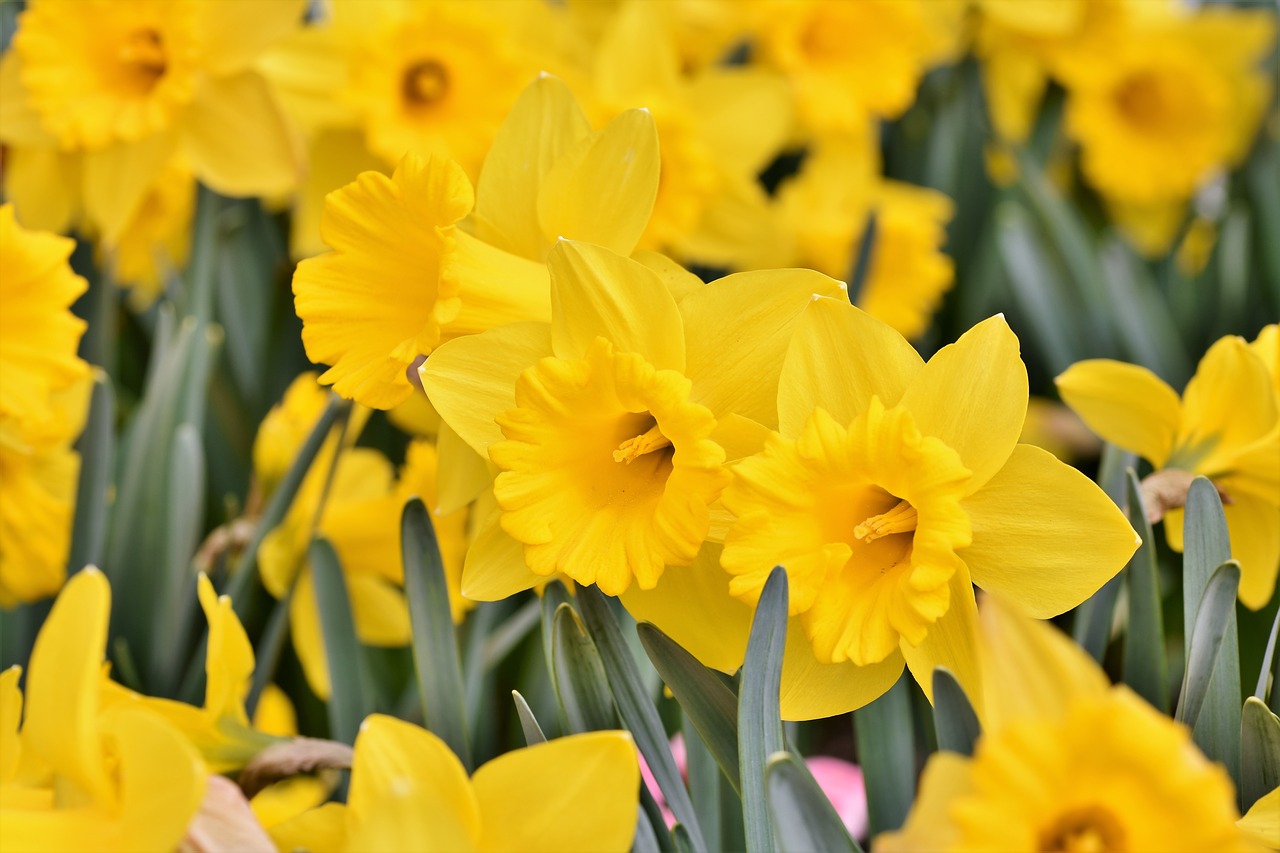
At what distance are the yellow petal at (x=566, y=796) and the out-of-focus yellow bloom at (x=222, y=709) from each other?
0.21 m

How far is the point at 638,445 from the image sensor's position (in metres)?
0.62

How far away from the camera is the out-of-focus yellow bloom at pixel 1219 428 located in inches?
27.5

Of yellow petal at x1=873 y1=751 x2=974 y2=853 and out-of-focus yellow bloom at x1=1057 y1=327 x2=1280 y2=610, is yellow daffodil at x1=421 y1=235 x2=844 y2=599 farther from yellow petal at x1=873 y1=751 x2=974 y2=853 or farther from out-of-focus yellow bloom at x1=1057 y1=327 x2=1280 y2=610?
out-of-focus yellow bloom at x1=1057 y1=327 x2=1280 y2=610

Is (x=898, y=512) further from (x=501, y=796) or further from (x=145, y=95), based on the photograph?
(x=145, y=95)

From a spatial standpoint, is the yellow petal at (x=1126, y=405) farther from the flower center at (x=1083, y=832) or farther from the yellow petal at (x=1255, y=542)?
the flower center at (x=1083, y=832)

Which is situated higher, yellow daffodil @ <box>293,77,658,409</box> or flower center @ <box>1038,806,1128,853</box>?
yellow daffodil @ <box>293,77,658,409</box>

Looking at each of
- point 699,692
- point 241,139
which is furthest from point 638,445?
point 241,139

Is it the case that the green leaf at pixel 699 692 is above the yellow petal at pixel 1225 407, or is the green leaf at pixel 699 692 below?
below

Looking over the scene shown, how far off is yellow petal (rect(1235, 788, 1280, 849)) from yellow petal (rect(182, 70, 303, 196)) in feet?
3.35

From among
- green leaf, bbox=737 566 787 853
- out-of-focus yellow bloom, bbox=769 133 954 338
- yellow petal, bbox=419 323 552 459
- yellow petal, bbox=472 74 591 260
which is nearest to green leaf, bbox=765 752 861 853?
green leaf, bbox=737 566 787 853

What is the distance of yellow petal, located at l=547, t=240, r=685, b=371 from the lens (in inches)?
23.3

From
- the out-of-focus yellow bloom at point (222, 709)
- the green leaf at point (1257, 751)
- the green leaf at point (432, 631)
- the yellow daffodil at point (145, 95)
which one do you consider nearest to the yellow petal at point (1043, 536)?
the green leaf at point (1257, 751)

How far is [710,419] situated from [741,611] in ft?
0.40

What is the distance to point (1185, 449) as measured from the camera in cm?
75
